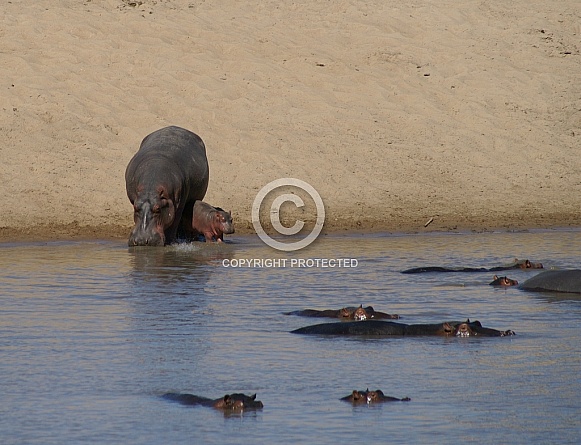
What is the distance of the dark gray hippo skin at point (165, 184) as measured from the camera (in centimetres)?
1488

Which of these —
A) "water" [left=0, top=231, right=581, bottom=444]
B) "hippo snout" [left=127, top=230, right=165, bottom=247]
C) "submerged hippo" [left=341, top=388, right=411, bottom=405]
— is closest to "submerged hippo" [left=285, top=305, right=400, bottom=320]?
"water" [left=0, top=231, right=581, bottom=444]

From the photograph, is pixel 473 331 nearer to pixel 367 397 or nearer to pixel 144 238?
pixel 367 397

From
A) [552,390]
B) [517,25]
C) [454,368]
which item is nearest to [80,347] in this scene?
[454,368]

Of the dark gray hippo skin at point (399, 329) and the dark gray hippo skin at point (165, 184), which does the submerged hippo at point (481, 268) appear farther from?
the dark gray hippo skin at point (399, 329)

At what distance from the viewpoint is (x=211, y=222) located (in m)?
15.4

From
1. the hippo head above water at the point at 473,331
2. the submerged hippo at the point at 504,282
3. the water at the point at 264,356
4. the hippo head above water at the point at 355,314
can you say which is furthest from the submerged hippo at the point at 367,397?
the submerged hippo at the point at 504,282

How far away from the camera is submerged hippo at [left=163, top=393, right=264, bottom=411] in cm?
736

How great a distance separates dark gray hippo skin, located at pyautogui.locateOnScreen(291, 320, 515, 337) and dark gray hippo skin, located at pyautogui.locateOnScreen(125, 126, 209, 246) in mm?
5399

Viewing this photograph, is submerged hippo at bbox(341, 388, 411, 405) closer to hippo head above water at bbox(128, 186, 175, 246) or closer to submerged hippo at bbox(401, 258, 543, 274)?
submerged hippo at bbox(401, 258, 543, 274)

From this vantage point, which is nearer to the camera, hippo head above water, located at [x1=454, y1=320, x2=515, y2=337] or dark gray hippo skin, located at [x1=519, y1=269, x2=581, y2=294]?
hippo head above water, located at [x1=454, y1=320, x2=515, y2=337]

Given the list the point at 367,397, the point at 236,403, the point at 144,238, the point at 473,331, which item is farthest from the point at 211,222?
the point at 236,403

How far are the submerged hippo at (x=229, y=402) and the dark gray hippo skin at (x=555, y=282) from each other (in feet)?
16.4

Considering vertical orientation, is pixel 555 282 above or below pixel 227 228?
below

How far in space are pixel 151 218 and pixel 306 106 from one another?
6.20m
